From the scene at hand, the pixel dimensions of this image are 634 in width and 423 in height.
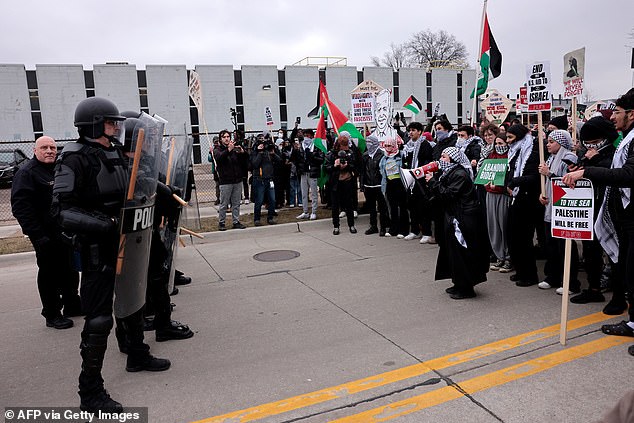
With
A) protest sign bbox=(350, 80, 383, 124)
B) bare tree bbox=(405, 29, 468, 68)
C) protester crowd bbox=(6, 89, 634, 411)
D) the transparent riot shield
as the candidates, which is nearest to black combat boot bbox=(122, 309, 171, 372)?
protester crowd bbox=(6, 89, 634, 411)

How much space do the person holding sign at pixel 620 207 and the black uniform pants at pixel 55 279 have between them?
533cm

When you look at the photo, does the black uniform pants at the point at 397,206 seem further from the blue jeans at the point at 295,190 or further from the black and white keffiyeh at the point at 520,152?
the blue jeans at the point at 295,190

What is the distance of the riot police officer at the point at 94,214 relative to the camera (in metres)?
3.23

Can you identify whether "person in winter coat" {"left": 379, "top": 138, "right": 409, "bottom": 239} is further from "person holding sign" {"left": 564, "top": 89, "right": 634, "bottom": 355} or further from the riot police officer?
the riot police officer

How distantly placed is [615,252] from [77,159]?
5.01 m

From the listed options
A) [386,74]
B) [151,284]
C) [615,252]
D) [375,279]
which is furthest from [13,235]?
[386,74]

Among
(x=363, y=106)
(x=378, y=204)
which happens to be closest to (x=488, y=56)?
(x=363, y=106)

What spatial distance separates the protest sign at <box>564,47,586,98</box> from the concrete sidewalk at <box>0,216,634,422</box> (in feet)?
10.1

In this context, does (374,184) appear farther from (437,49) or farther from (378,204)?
(437,49)

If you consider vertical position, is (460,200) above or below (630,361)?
above

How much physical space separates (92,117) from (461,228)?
157 inches

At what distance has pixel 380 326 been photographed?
183 inches

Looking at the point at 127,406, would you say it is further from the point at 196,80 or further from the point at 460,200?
the point at 196,80

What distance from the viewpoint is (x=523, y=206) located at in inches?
233
